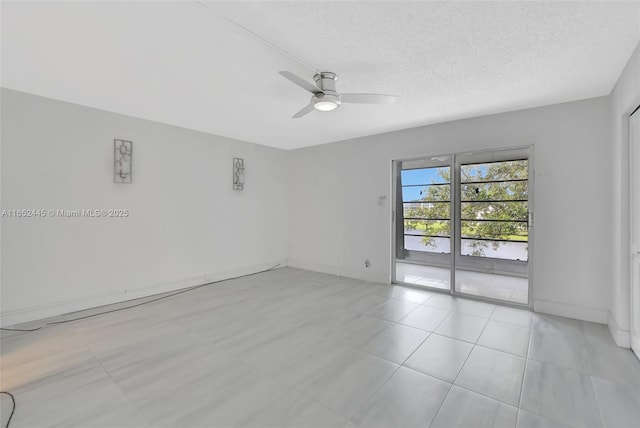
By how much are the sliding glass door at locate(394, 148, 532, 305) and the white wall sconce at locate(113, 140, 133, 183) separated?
439 centimetres

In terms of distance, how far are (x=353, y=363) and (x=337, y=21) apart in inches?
106

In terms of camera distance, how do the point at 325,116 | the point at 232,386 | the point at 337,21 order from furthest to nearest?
the point at 325,116, the point at 232,386, the point at 337,21

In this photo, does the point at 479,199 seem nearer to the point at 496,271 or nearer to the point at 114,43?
the point at 496,271

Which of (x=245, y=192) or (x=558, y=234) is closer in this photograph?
(x=558, y=234)

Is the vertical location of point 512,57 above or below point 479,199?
above

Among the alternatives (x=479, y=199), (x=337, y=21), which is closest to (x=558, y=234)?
(x=479, y=199)

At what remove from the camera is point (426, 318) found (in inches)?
131

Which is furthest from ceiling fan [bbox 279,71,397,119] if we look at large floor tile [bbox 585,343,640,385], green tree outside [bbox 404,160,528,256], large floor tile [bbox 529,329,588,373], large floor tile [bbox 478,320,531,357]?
green tree outside [bbox 404,160,528,256]

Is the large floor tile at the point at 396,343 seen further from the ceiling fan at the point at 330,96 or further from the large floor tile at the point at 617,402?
the ceiling fan at the point at 330,96

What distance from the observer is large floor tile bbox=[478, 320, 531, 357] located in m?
2.60

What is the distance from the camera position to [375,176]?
16.2 feet

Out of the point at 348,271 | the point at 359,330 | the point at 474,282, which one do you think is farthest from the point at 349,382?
the point at 474,282

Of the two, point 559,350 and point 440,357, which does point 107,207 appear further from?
point 559,350

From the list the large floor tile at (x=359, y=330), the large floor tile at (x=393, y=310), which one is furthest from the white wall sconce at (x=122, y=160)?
the large floor tile at (x=393, y=310)
